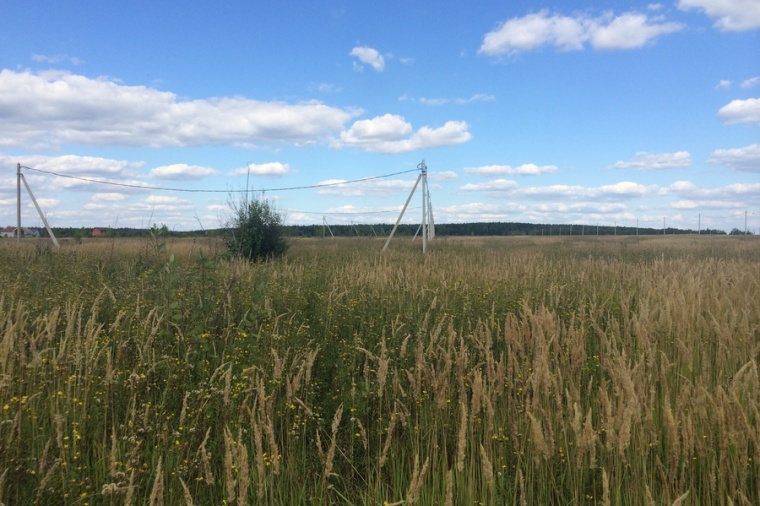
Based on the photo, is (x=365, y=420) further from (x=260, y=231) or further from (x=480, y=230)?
(x=480, y=230)

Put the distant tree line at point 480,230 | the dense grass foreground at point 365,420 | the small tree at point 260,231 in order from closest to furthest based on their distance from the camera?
the dense grass foreground at point 365,420 → the small tree at point 260,231 → the distant tree line at point 480,230

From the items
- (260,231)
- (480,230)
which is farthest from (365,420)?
(480,230)

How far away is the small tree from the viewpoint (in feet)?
→ 47.0

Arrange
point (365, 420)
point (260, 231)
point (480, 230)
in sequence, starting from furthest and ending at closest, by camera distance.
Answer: point (480, 230), point (260, 231), point (365, 420)

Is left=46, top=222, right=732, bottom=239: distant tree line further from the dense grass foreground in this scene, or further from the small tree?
the dense grass foreground

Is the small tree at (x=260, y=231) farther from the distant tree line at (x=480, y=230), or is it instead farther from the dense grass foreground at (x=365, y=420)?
the dense grass foreground at (x=365, y=420)

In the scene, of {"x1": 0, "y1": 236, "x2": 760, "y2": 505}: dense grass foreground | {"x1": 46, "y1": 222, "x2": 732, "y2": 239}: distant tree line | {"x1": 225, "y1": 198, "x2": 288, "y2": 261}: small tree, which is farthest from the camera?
{"x1": 46, "y1": 222, "x2": 732, "y2": 239}: distant tree line

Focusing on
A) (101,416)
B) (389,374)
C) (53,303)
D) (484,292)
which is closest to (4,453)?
(101,416)

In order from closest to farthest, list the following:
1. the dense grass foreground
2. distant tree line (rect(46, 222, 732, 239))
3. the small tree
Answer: the dense grass foreground < the small tree < distant tree line (rect(46, 222, 732, 239))

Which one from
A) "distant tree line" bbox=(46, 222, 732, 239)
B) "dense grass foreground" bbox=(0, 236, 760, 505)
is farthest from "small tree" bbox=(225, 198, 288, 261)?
"dense grass foreground" bbox=(0, 236, 760, 505)

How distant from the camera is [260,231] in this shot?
14.7 meters

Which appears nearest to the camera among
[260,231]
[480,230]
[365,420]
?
[365,420]

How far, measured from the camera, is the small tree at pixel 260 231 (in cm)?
1432

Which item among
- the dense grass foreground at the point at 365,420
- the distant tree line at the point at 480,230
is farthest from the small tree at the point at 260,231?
the dense grass foreground at the point at 365,420
